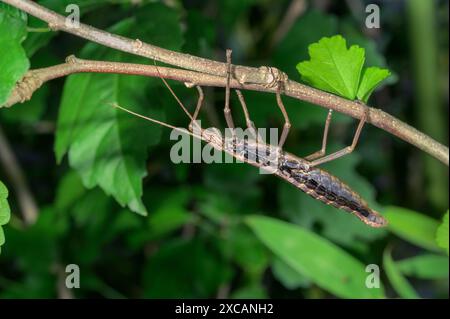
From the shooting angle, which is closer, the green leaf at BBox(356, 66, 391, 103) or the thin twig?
the green leaf at BBox(356, 66, 391, 103)

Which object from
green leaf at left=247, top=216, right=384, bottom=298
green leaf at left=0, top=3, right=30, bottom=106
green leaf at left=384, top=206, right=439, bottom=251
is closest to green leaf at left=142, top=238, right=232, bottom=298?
green leaf at left=247, top=216, right=384, bottom=298

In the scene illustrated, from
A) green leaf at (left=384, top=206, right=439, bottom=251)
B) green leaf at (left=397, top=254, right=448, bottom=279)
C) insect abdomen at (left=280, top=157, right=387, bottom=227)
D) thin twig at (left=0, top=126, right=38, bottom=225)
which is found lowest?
green leaf at (left=397, top=254, right=448, bottom=279)

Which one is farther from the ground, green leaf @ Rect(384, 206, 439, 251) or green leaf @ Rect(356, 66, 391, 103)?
green leaf @ Rect(384, 206, 439, 251)

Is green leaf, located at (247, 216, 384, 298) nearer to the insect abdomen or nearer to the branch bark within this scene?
the insect abdomen

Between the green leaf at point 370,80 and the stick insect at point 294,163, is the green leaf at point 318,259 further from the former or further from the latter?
the green leaf at point 370,80

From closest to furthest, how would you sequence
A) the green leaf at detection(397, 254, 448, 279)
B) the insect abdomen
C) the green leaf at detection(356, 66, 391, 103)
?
1. the green leaf at detection(356, 66, 391, 103)
2. the insect abdomen
3. the green leaf at detection(397, 254, 448, 279)

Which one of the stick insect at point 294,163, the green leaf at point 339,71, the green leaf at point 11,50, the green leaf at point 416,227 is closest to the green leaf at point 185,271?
the green leaf at point 416,227
